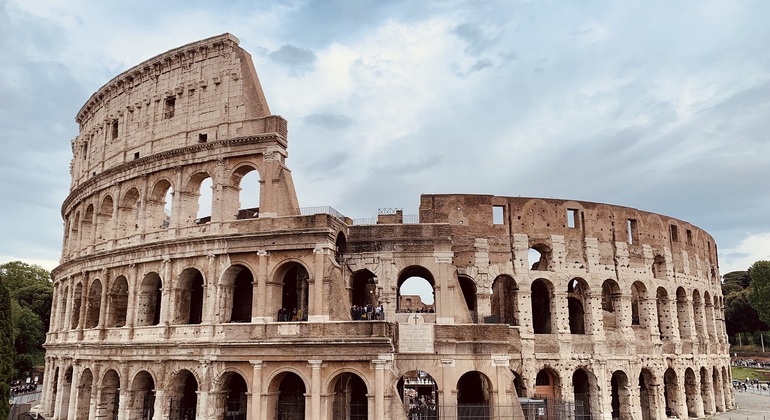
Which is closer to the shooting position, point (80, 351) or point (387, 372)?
point (387, 372)

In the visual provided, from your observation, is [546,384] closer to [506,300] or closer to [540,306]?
[506,300]

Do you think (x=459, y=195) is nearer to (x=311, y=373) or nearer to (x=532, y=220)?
(x=532, y=220)

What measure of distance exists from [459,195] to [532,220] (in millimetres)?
3472

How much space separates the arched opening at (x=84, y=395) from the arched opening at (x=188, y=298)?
541cm

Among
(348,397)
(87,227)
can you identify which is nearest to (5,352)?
(87,227)

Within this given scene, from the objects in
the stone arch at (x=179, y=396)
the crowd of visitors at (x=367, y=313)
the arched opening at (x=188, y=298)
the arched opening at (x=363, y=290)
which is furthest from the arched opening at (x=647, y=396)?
the arched opening at (x=188, y=298)

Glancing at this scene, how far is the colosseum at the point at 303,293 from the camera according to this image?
69.4ft

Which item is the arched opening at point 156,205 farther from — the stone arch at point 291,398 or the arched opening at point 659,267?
the arched opening at point 659,267

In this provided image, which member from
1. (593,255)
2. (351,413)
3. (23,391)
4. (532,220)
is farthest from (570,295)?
(23,391)

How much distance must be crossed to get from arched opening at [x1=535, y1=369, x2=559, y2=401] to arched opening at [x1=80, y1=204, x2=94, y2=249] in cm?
2212

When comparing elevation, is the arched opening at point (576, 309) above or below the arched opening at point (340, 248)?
below

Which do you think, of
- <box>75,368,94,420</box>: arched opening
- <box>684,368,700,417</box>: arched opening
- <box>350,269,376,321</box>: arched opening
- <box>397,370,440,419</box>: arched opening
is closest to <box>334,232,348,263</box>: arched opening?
<box>350,269,376,321</box>: arched opening

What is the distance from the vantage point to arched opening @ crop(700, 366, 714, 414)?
3011cm

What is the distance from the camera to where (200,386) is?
21.5 m
